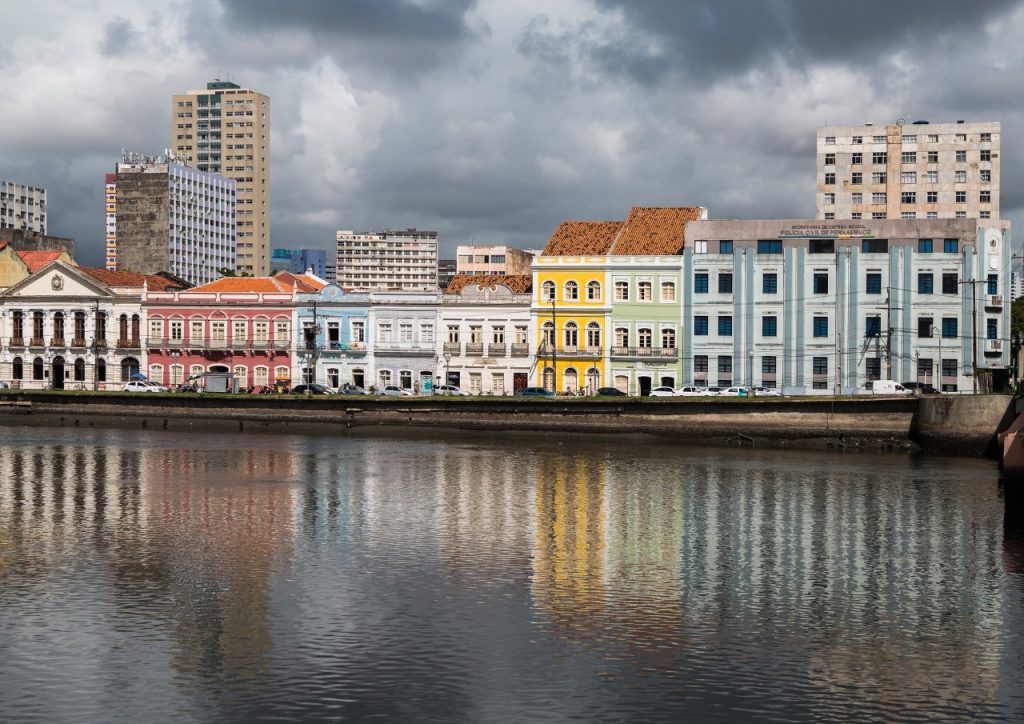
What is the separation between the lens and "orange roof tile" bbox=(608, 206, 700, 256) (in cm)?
9650

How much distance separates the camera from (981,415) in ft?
222

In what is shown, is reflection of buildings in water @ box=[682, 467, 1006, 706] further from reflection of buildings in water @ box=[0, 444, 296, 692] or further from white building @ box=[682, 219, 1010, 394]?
white building @ box=[682, 219, 1010, 394]

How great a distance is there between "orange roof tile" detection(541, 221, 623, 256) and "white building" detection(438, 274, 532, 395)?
4.47m

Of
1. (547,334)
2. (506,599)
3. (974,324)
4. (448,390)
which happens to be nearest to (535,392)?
(547,334)

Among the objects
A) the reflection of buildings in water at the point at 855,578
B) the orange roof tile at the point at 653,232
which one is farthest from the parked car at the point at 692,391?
the reflection of buildings in water at the point at 855,578

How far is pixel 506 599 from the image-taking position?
30406mm

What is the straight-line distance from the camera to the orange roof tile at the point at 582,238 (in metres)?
97.8

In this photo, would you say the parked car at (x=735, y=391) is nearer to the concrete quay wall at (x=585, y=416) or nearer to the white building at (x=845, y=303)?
the white building at (x=845, y=303)

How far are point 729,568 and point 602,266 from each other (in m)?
62.2

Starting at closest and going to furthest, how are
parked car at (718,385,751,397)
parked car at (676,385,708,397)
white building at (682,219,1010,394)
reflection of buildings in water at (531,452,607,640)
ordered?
reflection of buildings in water at (531,452,607,640) → parked car at (718,385,751,397) → parked car at (676,385,708,397) → white building at (682,219,1010,394)

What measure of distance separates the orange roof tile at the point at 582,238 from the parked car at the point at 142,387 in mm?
33843

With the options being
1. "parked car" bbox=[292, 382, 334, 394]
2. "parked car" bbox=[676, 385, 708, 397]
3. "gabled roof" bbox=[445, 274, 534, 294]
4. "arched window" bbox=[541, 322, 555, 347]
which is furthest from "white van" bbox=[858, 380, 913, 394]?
"parked car" bbox=[292, 382, 334, 394]

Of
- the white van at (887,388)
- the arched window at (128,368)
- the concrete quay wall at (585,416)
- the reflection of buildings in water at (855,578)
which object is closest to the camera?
the reflection of buildings in water at (855,578)

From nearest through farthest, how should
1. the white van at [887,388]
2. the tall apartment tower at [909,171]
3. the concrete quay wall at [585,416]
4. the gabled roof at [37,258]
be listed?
1. the concrete quay wall at [585,416]
2. the white van at [887,388]
3. the gabled roof at [37,258]
4. the tall apartment tower at [909,171]
